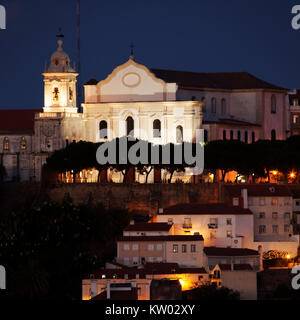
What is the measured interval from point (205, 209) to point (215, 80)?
108 ft

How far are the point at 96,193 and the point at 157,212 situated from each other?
5925mm

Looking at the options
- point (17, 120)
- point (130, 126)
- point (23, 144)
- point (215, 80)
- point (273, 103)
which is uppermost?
point (215, 80)

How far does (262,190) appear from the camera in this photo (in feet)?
364

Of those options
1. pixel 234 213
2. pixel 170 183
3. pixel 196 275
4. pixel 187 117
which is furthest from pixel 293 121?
pixel 196 275

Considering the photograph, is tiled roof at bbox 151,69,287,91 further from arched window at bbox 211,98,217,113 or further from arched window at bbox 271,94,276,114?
arched window at bbox 211,98,217,113

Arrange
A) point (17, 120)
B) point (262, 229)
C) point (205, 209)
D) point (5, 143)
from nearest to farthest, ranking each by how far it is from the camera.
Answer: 1. point (205, 209)
2. point (262, 229)
3. point (5, 143)
4. point (17, 120)

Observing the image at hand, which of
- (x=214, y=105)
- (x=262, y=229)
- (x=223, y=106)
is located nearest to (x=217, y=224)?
(x=262, y=229)

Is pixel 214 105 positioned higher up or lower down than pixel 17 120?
higher up

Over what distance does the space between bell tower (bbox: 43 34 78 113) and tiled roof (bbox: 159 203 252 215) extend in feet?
76.7

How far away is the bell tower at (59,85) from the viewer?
131000mm

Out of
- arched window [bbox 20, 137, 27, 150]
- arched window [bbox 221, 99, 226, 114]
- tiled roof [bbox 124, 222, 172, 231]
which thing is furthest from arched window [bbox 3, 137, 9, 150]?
tiled roof [bbox 124, 222, 172, 231]

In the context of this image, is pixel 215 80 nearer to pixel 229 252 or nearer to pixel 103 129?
pixel 103 129
